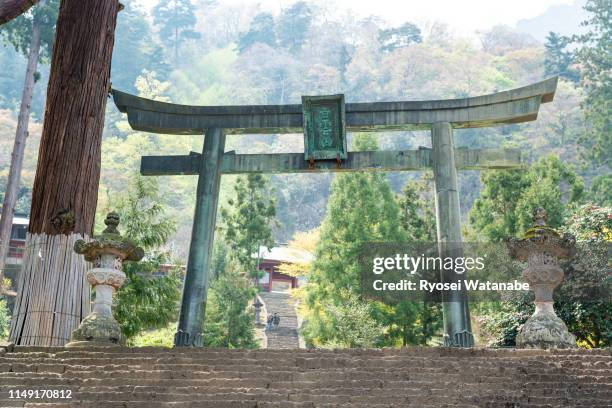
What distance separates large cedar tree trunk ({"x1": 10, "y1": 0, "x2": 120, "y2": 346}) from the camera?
7738 millimetres

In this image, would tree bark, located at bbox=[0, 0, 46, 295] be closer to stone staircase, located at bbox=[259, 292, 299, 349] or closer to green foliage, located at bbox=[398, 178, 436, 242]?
stone staircase, located at bbox=[259, 292, 299, 349]

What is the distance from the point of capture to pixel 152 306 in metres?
13.9

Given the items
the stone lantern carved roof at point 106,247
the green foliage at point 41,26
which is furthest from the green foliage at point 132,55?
the stone lantern carved roof at point 106,247

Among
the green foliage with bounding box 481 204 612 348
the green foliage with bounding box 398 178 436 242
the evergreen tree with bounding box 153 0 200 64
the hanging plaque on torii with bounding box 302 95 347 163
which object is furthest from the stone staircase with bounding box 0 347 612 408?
the evergreen tree with bounding box 153 0 200 64

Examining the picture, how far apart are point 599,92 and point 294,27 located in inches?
2023

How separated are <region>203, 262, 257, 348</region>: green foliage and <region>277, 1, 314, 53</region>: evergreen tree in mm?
59459

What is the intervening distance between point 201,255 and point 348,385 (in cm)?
523

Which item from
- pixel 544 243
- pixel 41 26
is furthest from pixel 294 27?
pixel 544 243

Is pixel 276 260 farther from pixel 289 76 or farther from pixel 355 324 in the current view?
pixel 289 76

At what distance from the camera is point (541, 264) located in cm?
788

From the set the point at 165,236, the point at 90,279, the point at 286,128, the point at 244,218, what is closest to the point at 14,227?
the point at 244,218

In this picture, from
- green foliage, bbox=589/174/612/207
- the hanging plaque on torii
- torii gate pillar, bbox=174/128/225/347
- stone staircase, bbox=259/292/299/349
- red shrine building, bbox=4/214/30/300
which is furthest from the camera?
red shrine building, bbox=4/214/30/300

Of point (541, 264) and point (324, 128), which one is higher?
point (324, 128)

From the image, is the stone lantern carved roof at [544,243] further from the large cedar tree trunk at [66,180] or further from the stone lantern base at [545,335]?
the large cedar tree trunk at [66,180]
